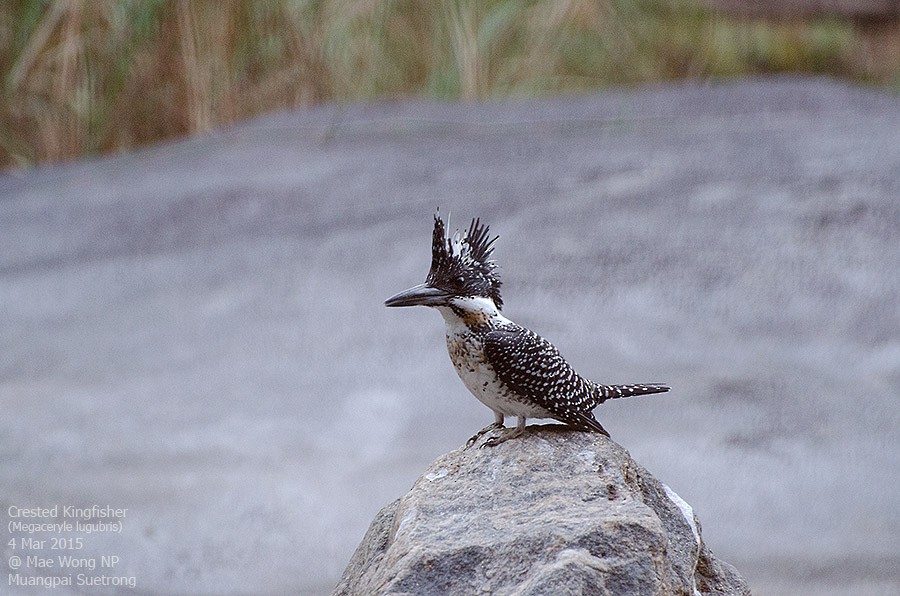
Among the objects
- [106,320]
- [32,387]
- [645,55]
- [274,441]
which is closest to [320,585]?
[274,441]

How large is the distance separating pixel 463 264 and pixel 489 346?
0.24 m

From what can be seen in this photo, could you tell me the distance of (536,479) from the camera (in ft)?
9.82

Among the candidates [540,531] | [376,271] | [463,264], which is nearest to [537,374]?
[463,264]

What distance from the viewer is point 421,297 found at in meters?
3.08

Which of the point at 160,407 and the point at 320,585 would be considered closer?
the point at 320,585

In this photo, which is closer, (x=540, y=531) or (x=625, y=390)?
(x=540, y=531)

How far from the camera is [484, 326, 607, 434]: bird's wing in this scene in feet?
10.2

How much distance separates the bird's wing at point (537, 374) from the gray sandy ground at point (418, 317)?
1.60 m

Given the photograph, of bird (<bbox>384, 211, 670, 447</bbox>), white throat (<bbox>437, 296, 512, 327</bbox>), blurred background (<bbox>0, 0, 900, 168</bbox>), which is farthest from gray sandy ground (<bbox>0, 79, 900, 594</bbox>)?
white throat (<bbox>437, 296, 512, 327</bbox>)

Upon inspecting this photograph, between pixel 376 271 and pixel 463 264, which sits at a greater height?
pixel 376 271

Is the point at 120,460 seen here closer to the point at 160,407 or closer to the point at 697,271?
the point at 160,407

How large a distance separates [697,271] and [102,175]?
447 centimetres

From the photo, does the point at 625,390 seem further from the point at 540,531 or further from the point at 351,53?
the point at 351,53

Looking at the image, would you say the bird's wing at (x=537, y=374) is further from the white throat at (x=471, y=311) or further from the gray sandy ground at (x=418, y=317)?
the gray sandy ground at (x=418, y=317)
